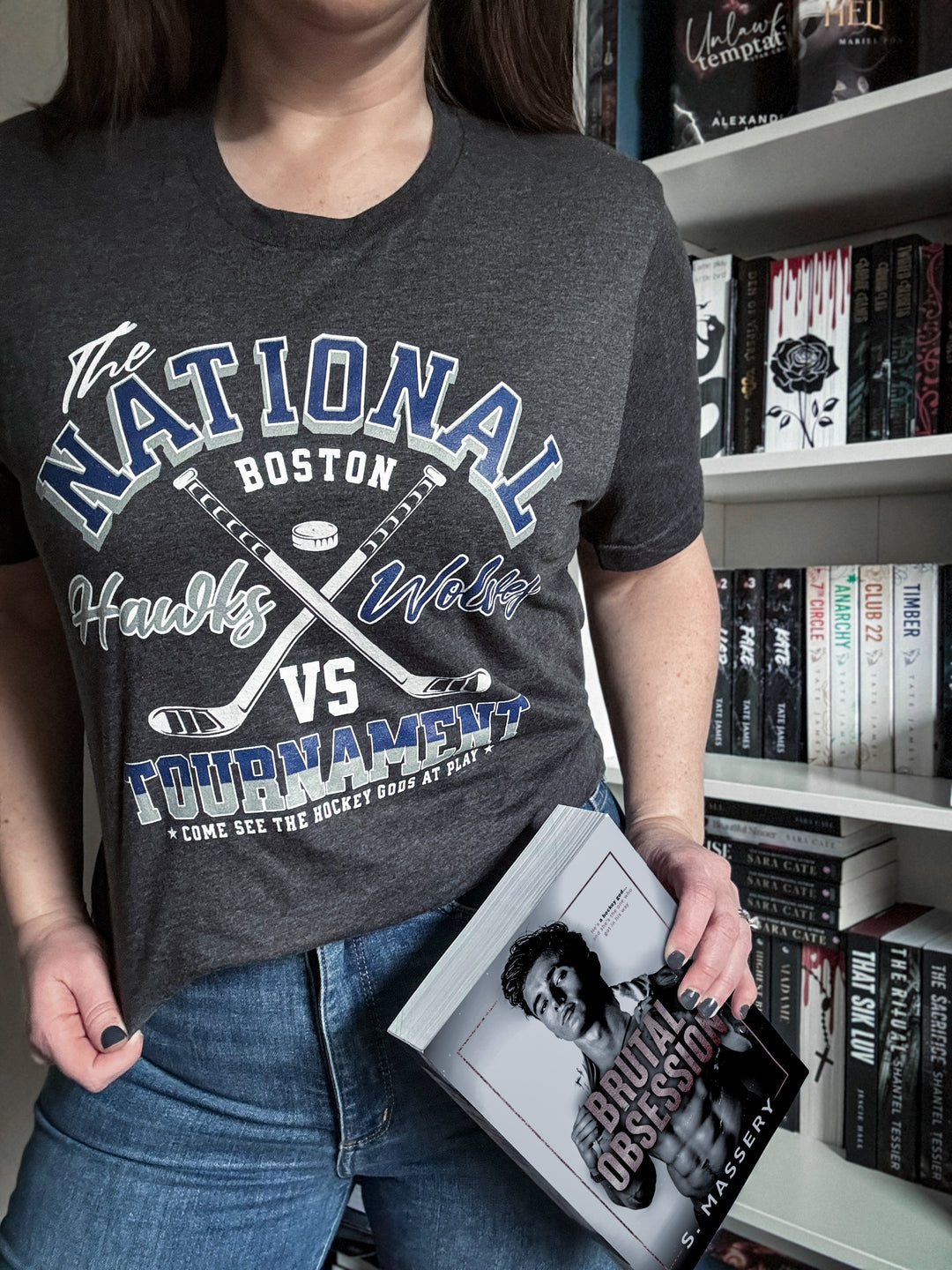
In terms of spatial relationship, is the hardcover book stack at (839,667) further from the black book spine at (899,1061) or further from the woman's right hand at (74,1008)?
the woman's right hand at (74,1008)

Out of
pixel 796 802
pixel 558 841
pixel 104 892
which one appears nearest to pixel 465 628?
pixel 558 841

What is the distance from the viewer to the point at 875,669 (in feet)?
3.98

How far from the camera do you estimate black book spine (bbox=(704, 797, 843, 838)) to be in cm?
121

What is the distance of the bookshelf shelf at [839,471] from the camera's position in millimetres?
1040

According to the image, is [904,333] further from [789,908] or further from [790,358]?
[789,908]

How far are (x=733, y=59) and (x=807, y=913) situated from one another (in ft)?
3.30

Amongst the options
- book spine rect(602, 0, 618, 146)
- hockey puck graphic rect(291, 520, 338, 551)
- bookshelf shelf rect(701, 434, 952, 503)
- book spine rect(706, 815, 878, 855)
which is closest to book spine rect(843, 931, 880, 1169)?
book spine rect(706, 815, 878, 855)

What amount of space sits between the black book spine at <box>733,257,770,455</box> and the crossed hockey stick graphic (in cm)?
75

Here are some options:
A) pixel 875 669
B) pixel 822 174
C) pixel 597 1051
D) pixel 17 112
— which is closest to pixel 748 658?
pixel 875 669

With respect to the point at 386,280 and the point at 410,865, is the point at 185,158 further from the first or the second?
the point at 410,865

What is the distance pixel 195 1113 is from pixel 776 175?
1.11 metres

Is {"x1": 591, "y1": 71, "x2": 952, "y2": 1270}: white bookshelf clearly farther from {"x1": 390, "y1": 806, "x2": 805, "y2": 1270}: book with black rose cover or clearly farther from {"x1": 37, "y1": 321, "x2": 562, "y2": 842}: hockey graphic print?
{"x1": 37, "y1": 321, "x2": 562, "y2": 842}: hockey graphic print

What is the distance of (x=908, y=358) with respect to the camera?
1.12m

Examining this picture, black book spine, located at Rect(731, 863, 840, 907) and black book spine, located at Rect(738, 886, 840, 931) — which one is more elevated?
black book spine, located at Rect(731, 863, 840, 907)
